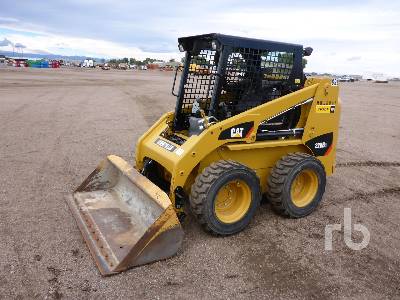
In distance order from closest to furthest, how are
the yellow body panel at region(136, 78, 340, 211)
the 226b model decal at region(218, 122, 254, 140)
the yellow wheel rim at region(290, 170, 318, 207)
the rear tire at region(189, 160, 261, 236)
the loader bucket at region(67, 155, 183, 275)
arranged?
the loader bucket at region(67, 155, 183, 275) → the rear tire at region(189, 160, 261, 236) → the yellow body panel at region(136, 78, 340, 211) → the 226b model decal at region(218, 122, 254, 140) → the yellow wheel rim at region(290, 170, 318, 207)

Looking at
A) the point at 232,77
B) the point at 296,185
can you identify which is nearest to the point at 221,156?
the point at 232,77

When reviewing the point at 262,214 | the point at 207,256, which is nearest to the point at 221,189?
the point at 207,256

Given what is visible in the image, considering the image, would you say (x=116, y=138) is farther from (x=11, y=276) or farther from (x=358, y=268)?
(x=358, y=268)

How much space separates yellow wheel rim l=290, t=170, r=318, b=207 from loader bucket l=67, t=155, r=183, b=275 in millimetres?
1937

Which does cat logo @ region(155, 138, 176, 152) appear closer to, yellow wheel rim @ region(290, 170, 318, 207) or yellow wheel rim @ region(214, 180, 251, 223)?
yellow wheel rim @ region(214, 180, 251, 223)

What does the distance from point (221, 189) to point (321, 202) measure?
6.69 feet

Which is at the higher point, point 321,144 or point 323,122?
point 323,122

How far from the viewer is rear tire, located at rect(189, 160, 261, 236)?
4.28m

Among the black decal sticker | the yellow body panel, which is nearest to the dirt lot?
the yellow body panel

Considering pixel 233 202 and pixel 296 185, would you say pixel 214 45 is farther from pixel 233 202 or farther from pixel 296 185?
pixel 296 185

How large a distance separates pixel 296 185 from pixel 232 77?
5.45 ft

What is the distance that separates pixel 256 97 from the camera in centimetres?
513

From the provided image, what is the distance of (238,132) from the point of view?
15.3ft

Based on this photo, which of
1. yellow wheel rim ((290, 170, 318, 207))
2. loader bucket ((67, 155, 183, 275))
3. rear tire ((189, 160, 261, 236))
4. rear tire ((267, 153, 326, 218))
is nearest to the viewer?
loader bucket ((67, 155, 183, 275))
